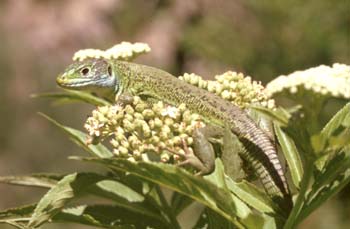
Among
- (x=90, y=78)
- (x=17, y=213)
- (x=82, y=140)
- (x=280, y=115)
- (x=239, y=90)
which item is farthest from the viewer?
(x=90, y=78)

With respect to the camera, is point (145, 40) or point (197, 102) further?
point (145, 40)

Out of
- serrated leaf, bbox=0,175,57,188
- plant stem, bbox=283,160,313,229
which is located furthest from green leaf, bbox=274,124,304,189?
serrated leaf, bbox=0,175,57,188

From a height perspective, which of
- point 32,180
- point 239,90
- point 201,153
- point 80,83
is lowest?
point 32,180

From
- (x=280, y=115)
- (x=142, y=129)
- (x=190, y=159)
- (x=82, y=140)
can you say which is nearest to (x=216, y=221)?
(x=190, y=159)

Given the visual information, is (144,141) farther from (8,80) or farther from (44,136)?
(8,80)

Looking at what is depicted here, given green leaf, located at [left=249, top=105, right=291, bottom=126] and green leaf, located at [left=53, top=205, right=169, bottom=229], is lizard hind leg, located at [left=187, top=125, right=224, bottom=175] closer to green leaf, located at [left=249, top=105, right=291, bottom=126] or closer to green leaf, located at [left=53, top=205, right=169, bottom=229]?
green leaf, located at [left=53, top=205, right=169, bottom=229]

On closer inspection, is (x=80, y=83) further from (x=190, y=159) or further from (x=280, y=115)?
(x=280, y=115)
